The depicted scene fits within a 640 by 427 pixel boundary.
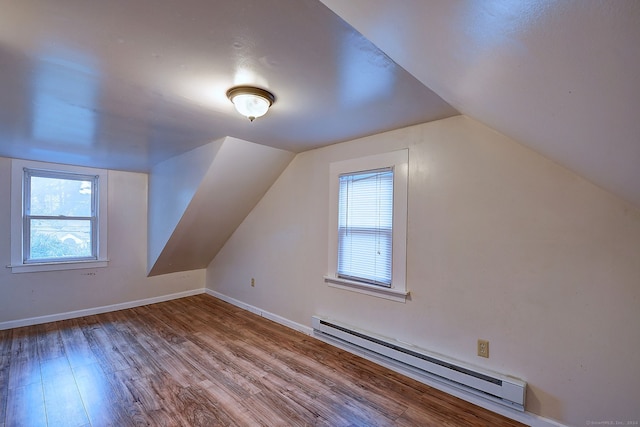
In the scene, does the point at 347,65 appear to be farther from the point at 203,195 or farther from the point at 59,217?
the point at 59,217

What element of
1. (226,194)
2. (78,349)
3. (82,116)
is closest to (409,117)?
(226,194)

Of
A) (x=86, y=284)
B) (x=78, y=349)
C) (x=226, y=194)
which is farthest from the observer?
(x=86, y=284)

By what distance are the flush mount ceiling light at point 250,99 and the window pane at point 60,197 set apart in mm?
3309

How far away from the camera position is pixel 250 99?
177cm

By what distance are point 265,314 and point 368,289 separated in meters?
1.71

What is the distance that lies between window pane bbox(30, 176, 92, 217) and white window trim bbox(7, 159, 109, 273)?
0.13 m

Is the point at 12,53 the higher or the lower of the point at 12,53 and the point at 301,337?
the higher

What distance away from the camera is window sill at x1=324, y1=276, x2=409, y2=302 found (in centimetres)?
245

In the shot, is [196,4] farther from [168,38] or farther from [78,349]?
[78,349]

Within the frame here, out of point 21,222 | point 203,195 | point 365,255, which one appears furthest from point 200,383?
point 21,222

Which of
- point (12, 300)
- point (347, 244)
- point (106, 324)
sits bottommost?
point (106, 324)

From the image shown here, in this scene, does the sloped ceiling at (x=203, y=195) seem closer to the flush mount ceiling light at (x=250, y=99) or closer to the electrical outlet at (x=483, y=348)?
the flush mount ceiling light at (x=250, y=99)

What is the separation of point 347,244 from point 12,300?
13.0 ft

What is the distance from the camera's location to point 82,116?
2156 mm
